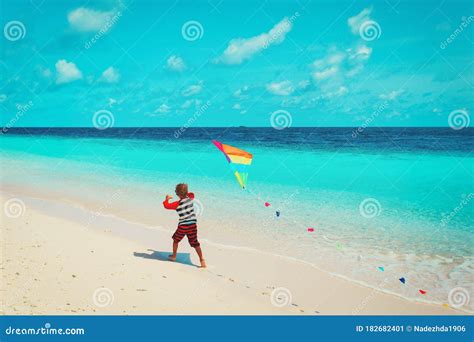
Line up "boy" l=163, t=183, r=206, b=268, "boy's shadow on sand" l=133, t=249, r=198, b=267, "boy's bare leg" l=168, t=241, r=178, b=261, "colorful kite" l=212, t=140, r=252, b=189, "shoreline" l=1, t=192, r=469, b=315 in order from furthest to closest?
1. "colorful kite" l=212, t=140, r=252, b=189
2. "boy's shadow on sand" l=133, t=249, r=198, b=267
3. "boy's bare leg" l=168, t=241, r=178, b=261
4. "boy" l=163, t=183, r=206, b=268
5. "shoreline" l=1, t=192, r=469, b=315

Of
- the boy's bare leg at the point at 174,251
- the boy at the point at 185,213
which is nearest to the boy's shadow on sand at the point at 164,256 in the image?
the boy's bare leg at the point at 174,251

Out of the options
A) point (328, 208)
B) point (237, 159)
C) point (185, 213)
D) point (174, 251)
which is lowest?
point (174, 251)

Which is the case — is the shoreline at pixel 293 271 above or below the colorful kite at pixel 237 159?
below

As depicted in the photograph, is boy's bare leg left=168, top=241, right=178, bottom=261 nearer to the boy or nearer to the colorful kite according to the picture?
the boy

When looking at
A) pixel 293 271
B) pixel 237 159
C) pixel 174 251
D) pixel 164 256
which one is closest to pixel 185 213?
pixel 174 251

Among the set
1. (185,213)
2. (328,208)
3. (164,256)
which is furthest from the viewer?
(328,208)

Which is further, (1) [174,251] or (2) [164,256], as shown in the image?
(2) [164,256]

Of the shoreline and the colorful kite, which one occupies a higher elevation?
the colorful kite

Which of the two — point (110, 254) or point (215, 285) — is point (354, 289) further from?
point (110, 254)

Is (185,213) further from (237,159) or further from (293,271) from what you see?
(293,271)

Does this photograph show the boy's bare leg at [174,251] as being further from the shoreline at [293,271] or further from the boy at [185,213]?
the shoreline at [293,271]

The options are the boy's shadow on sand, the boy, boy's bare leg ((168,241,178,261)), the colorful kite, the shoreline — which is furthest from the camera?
the colorful kite

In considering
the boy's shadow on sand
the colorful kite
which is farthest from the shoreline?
the colorful kite

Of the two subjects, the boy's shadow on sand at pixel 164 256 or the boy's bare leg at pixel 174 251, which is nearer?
the boy's bare leg at pixel 174 251
